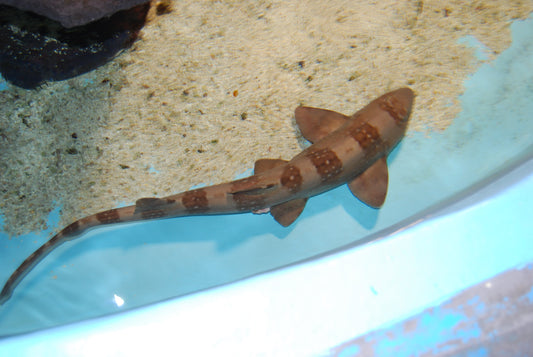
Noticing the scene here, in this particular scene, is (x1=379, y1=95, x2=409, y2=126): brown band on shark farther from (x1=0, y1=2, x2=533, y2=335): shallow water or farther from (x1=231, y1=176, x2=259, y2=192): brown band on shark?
(x1=231, y1=176, x2=259, y2=192): brown band on shark

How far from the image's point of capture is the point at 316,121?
7.73 ft

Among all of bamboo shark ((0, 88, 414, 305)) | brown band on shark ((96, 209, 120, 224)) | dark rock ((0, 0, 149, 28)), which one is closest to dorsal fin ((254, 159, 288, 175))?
bamboo shark ((0, 88, 414, 305))

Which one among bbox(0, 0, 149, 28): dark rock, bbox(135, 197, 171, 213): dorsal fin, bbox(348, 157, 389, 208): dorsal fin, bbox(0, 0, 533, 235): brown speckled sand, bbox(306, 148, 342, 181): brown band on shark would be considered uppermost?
bbox(0, 0, 149, 28): dark rock

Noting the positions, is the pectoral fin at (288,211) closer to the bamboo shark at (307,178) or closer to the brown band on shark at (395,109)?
the bamboo shark at (307,178)

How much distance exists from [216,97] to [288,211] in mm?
956

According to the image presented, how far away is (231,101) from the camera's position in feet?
8.49

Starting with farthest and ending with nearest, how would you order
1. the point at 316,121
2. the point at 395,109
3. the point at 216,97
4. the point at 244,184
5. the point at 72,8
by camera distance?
the point at 216,97
the point at 72,8
the point at 316,121
the point at 395,109
the point at 244,184

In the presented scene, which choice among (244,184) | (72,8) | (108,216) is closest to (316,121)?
(244,184)

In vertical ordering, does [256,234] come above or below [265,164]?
below

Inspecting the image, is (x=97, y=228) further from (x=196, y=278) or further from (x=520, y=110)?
(x=520, y=110)

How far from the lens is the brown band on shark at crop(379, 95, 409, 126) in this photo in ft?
7.21

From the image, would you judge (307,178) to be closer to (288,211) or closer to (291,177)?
(291,177)

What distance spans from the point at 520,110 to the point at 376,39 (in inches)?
40.6

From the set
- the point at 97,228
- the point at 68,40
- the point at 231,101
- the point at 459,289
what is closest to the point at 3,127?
the point at 68,40
